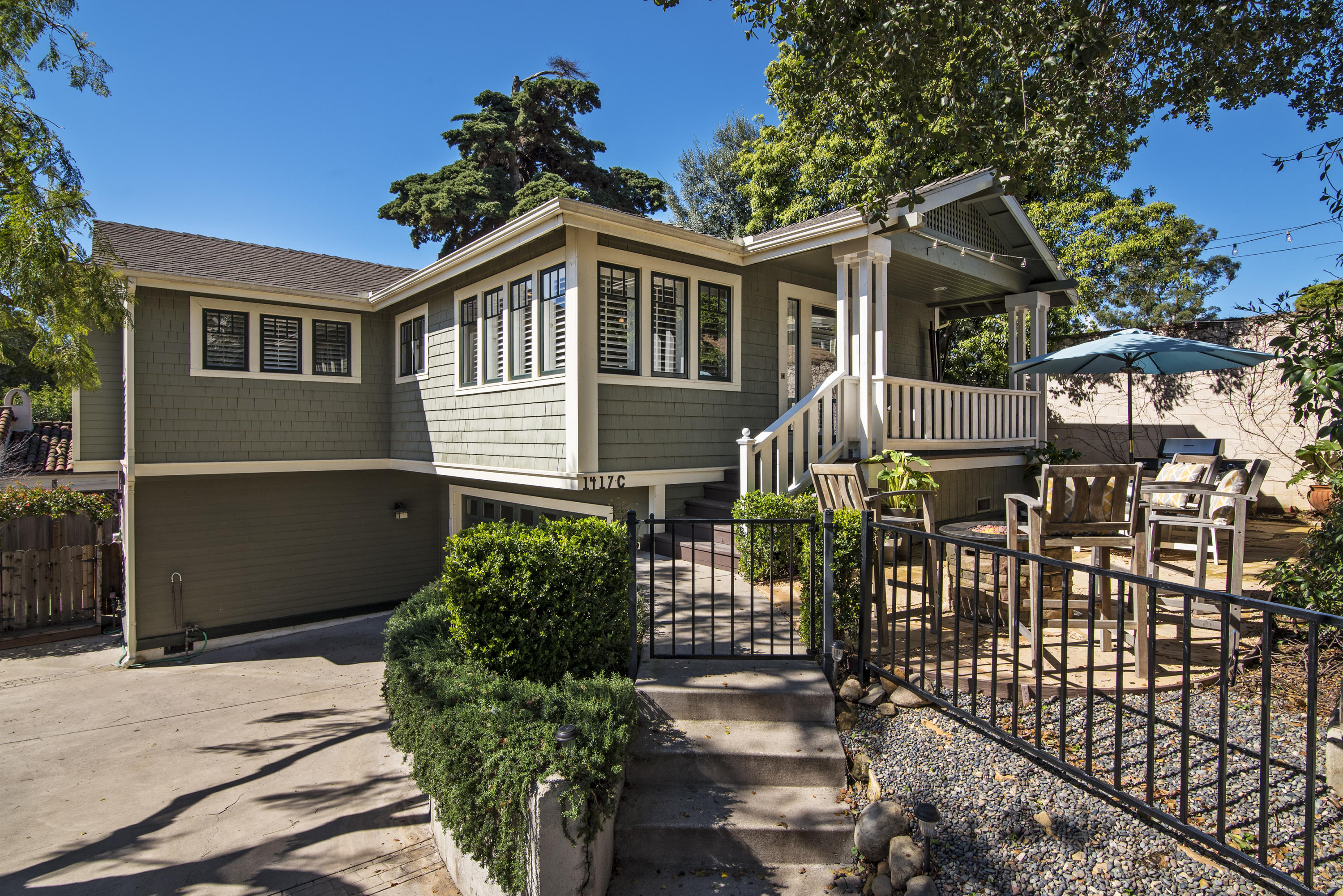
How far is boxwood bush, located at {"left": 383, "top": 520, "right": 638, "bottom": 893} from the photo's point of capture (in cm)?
312

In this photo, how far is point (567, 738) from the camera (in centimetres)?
307

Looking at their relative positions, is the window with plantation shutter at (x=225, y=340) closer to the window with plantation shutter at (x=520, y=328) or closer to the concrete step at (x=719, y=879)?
the window with plantation shutter at (x=520, y=328)

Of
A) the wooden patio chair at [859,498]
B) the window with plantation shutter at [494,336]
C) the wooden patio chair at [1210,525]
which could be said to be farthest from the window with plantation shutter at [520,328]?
the wooden patio chair at [1210,525]

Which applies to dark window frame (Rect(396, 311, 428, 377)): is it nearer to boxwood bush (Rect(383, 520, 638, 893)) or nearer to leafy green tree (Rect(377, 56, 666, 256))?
boxwood bush (Rect(383, 520, 638, 893))

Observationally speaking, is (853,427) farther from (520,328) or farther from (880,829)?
(880,829)

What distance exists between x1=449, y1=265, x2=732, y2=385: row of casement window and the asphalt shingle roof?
335cm

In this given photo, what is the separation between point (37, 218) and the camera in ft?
20.7

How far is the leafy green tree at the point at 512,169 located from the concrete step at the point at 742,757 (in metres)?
21.3

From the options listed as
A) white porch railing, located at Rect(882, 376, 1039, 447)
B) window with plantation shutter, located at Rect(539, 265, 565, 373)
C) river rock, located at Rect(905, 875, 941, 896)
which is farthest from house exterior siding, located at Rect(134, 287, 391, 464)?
river rock, located at Rect(905, 875, 941, 896)

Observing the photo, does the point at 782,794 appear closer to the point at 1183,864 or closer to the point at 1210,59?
Answer: the point at 1183,864

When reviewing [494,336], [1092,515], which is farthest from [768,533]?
[494,336]

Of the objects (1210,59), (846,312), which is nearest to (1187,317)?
(1210,59)

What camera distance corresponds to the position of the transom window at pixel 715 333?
8367mm

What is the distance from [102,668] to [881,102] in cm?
1212
